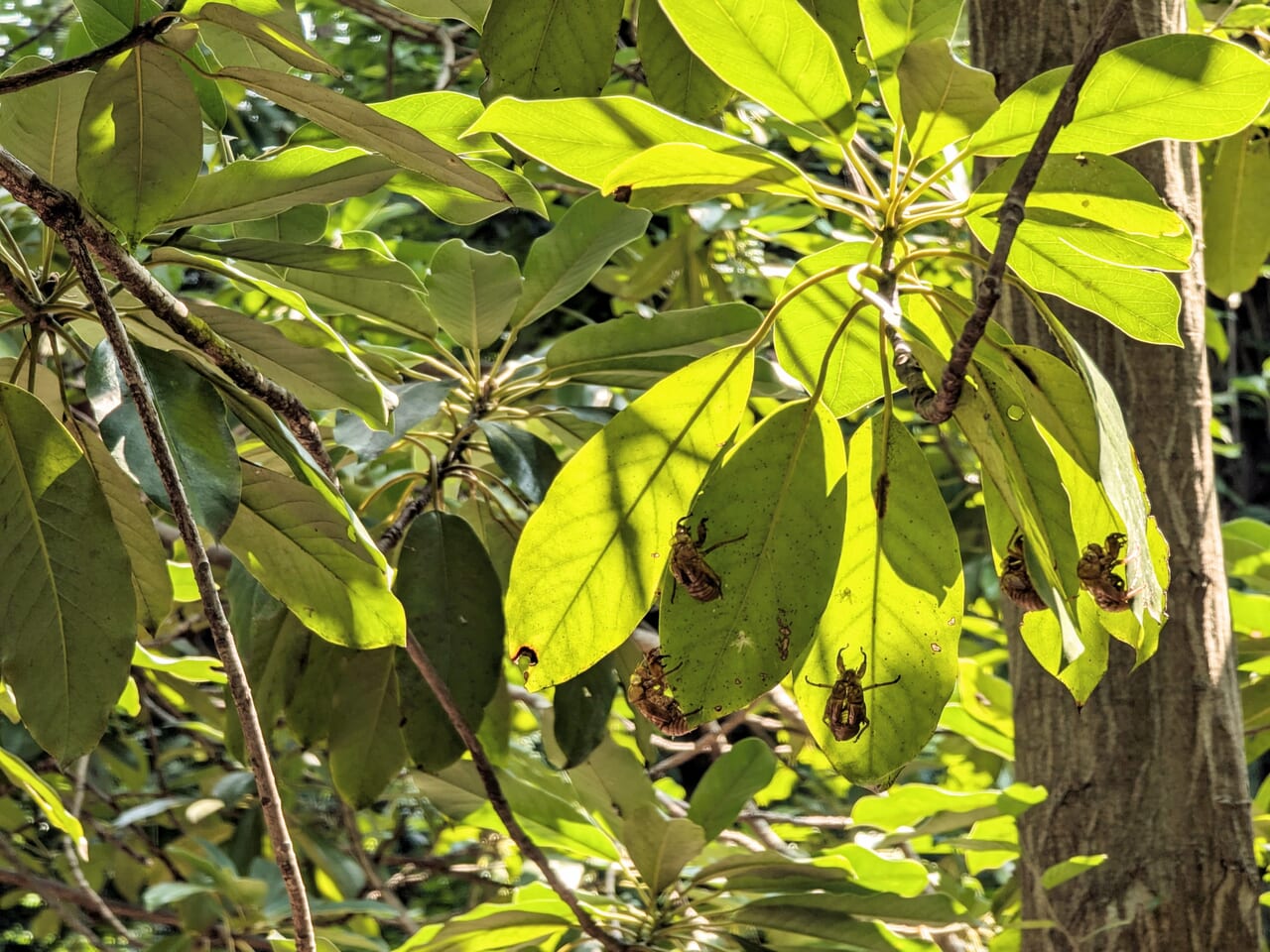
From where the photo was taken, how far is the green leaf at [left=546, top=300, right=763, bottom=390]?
96 centimetres

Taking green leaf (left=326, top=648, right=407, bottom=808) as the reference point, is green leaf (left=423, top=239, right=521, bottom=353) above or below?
above

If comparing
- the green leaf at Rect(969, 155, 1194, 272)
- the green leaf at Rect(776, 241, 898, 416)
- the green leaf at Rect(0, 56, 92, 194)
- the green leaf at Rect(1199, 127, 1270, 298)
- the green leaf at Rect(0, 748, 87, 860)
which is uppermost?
the green leaf at Rect(1199, 127, 1270, 298)

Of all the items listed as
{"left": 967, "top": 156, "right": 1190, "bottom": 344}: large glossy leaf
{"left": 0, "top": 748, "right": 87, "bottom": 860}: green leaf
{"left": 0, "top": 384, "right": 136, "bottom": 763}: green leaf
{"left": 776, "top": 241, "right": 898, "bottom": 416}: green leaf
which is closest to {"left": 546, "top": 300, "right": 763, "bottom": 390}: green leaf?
{"left": 776, "top": 241, "right": 898, "bottom": 416}: green leaf

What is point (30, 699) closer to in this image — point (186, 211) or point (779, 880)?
point (186, 211)

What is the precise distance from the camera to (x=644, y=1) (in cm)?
71

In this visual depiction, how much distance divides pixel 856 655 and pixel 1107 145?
0.96 feet

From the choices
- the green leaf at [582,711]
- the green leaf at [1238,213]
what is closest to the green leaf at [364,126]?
the green leaf at [582,711]

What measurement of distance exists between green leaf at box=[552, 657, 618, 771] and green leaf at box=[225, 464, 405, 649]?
0.27 metres

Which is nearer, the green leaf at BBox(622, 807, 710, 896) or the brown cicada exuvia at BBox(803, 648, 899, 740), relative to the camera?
the brown cicada exuvia at BBox(803, 648, 899, 740)

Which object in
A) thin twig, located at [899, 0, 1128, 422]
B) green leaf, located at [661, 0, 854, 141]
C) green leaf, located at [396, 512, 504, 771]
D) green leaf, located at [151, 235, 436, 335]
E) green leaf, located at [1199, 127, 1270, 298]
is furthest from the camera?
green leaf, located at [1199, 127, 1270, 298]

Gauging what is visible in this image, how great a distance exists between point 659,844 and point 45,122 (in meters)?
0.74

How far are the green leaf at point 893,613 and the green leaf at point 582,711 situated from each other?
0.34 meters

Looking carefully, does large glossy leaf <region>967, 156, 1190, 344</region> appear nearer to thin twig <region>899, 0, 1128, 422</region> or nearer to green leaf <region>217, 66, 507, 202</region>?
thin twig <region>899, 0, 1128, 422</region>

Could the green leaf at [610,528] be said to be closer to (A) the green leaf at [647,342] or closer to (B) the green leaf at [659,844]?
(A) the green leaf at [647,342]
